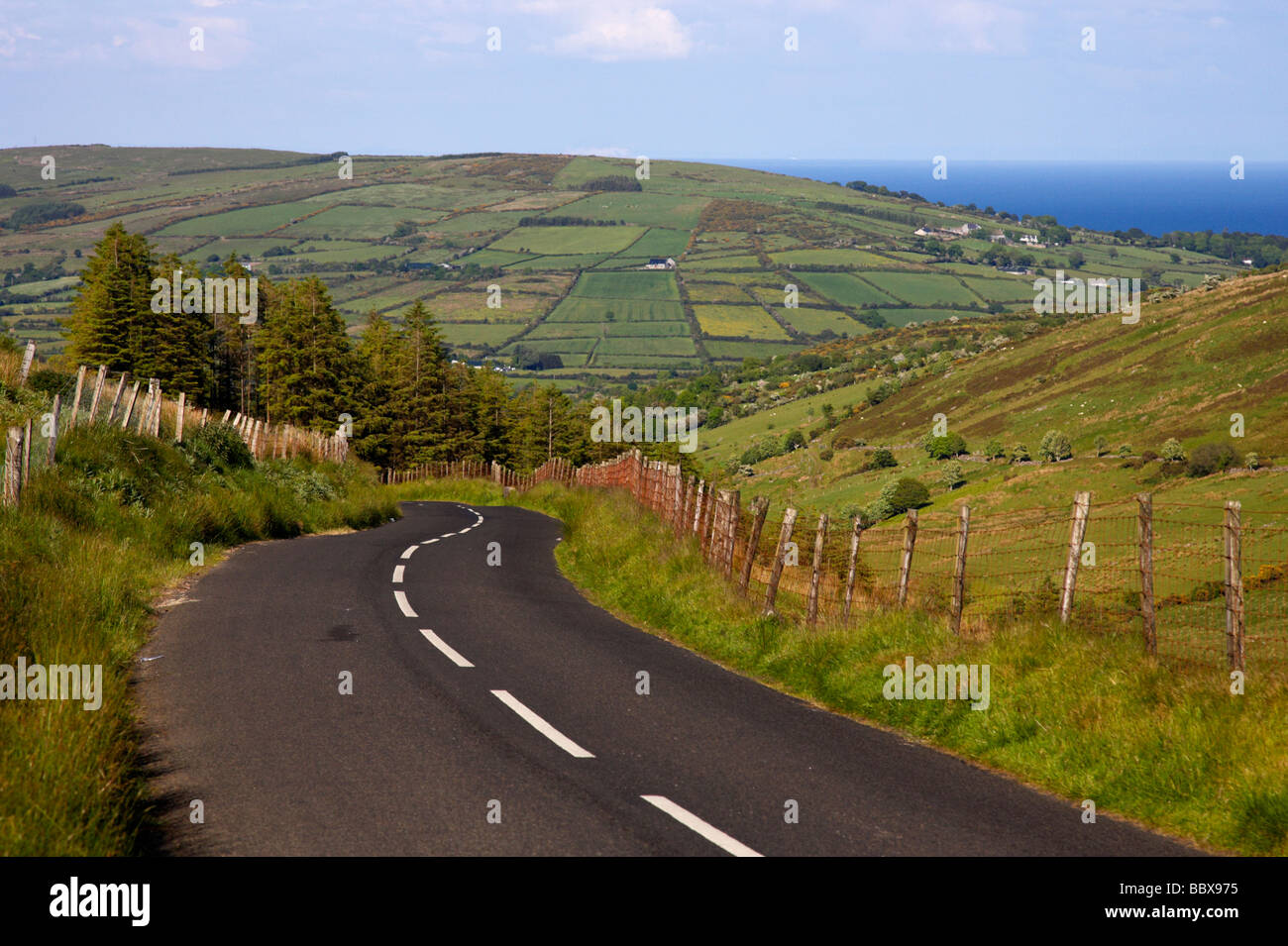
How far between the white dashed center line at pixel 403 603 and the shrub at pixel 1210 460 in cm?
4696

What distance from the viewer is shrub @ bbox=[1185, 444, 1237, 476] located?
167 feet

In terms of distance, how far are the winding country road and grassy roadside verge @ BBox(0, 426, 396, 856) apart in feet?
1.29

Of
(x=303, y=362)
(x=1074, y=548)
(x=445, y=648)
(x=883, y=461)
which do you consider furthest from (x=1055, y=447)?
(x=445, y=648)

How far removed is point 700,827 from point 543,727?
240 centimetres

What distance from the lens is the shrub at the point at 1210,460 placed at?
51031mm

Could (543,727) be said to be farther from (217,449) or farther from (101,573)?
(217,449)

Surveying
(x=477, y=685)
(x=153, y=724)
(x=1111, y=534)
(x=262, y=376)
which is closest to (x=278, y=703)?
(x=153, y=724)

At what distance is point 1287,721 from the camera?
7.66m

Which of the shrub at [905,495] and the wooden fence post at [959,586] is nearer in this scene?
the wooden fence post at [959,586]

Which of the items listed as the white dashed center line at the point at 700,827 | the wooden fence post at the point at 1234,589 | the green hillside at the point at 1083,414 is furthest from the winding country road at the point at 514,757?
the green hillside at the point at 1083,414

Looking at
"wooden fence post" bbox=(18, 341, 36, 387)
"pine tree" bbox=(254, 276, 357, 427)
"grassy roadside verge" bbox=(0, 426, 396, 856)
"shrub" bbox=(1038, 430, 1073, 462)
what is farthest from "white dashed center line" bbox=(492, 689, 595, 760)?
"pine tree" bbox=(254, 276, 357, 427)

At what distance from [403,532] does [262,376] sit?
64.4m

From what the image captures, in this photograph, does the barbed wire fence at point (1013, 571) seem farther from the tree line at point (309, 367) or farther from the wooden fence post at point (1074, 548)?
the tree line at point (309, 367)

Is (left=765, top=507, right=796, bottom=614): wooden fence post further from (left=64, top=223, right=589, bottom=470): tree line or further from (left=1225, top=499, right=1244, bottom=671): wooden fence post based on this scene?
(left=64, top=223, right=589, bottom=470): tree line
